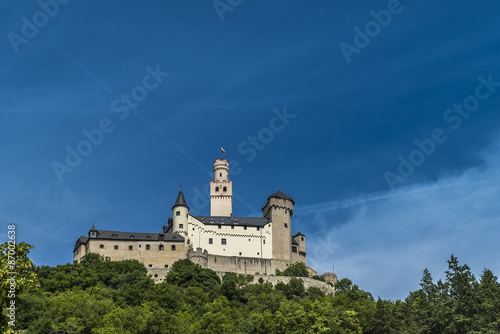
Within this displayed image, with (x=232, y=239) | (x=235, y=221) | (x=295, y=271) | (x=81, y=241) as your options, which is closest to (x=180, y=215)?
(x=235, y=221)

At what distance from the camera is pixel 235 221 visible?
345 feet

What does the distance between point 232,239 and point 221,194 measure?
37.2ft

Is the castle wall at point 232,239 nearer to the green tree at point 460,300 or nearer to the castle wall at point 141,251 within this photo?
the castle wall at point 141,251

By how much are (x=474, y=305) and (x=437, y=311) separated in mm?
4042

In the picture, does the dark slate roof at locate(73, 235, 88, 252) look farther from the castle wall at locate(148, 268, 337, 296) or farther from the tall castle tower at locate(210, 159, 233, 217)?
the tall castle tower at locate(210, 159, 233, 217)

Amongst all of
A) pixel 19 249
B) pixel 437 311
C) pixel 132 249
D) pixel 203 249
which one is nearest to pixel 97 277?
pixel 132 249

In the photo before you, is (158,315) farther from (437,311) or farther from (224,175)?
(224,175)

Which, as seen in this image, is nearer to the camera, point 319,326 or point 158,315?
A: point 158,315

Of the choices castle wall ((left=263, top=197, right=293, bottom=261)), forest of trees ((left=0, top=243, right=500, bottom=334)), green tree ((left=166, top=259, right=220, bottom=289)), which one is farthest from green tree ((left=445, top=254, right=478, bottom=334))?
castle wall ((left=263, top=197, right=293, bottom=261))

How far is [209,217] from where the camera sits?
106 metres

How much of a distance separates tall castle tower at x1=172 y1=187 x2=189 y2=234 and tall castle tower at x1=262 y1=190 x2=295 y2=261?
48.7 feet

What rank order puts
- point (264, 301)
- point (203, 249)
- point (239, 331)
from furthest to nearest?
Answer: 1. point (203, 249)
2. point (264, 301)
3. point (239, 331)

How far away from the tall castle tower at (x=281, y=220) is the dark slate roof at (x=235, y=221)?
182cm

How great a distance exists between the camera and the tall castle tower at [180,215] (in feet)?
334
